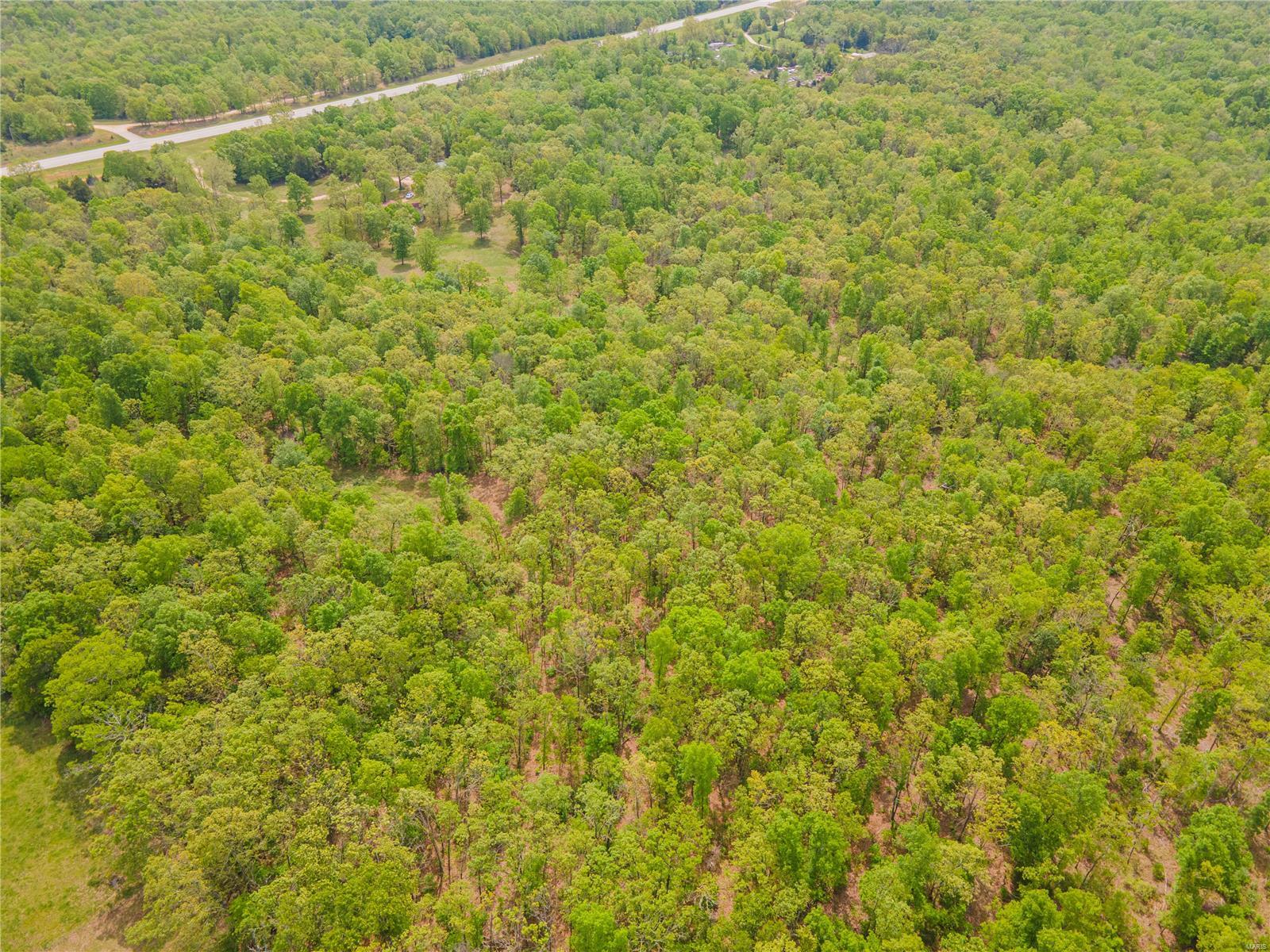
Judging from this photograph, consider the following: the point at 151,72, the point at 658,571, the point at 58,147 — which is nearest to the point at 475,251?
the point at 658,571

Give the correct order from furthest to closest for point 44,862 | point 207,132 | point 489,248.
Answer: point 207,132, point 489,248, point 44,862

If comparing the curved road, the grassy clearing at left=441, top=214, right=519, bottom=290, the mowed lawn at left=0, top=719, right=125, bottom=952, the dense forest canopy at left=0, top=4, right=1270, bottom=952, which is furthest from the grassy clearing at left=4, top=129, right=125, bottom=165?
the mowed lawn at left=0, top=719, right=125, bottom=952

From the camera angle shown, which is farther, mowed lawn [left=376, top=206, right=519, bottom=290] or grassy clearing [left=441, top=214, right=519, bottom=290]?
grassy clearing [left=441, top=214, right=519, bottom=290]

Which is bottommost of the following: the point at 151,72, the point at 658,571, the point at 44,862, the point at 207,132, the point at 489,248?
the point at 44,862

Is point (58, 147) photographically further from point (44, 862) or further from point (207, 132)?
point (44, 862)

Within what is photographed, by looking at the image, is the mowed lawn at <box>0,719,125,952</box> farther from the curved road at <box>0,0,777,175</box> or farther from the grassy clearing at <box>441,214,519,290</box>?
the curved road at <box>0,0,777,175</box>

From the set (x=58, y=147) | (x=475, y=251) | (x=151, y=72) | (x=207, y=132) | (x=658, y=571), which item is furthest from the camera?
(x=151, y=72)

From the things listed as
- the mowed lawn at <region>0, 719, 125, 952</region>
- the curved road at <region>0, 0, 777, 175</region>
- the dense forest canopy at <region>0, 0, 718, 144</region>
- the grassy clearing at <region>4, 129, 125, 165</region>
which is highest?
the dense forest canopy at <region>0, 0, 718, 144</region>

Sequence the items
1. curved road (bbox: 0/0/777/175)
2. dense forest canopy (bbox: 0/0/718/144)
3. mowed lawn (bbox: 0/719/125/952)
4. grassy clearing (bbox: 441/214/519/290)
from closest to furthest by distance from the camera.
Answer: mowed lawn (bbox: 0/719/125/952)
grassy clearing (bbox: 441/214/519/290)
curved road (bbox: 0/0/777/175)
dense forest canopy (bbox: 0/0/718/144)
